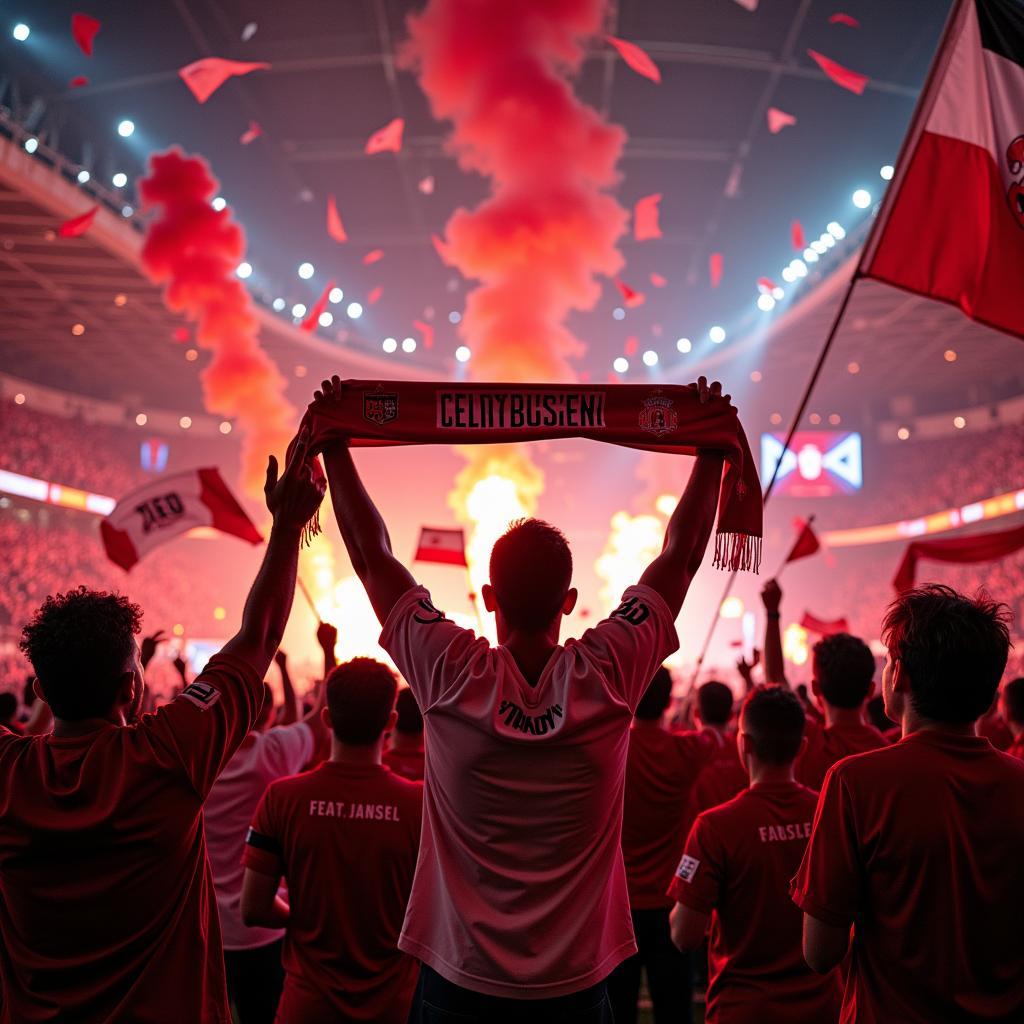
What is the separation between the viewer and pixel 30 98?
24.5 m

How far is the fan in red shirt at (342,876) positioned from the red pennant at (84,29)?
22.6m

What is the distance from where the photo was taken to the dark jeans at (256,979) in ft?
13.4

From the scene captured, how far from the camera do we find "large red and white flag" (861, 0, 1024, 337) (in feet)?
15.1

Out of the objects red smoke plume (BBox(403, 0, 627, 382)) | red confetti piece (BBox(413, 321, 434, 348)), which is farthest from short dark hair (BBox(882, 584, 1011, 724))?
red confetti piece (BBox(413, 321, 434, 348))

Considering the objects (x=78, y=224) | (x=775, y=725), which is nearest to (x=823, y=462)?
(x=78, y=224)

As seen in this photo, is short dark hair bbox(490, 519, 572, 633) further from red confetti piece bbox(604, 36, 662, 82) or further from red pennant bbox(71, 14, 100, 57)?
red confetti piece bbox(604, 36, 662, 82)

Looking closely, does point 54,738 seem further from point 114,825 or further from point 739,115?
point 739,115

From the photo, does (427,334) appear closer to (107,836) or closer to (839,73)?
(839,73)

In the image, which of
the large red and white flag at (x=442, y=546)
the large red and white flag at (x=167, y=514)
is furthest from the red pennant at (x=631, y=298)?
the large red and white flag at (x=167, y=514)

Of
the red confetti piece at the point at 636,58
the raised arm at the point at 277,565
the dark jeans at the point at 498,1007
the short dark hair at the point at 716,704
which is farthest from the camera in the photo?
the red confetti piece at the point at 636,58

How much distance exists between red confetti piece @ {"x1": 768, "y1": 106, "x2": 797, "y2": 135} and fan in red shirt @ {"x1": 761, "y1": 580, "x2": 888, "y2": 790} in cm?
2610

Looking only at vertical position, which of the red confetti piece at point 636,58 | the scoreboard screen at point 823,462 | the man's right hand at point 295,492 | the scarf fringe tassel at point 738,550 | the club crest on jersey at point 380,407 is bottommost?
the scarf fringe tassel at point 738,550

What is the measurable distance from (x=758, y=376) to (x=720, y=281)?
166 inches

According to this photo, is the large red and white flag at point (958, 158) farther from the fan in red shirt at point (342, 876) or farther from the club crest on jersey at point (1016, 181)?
the fan in red shirt at point (342, 876)
